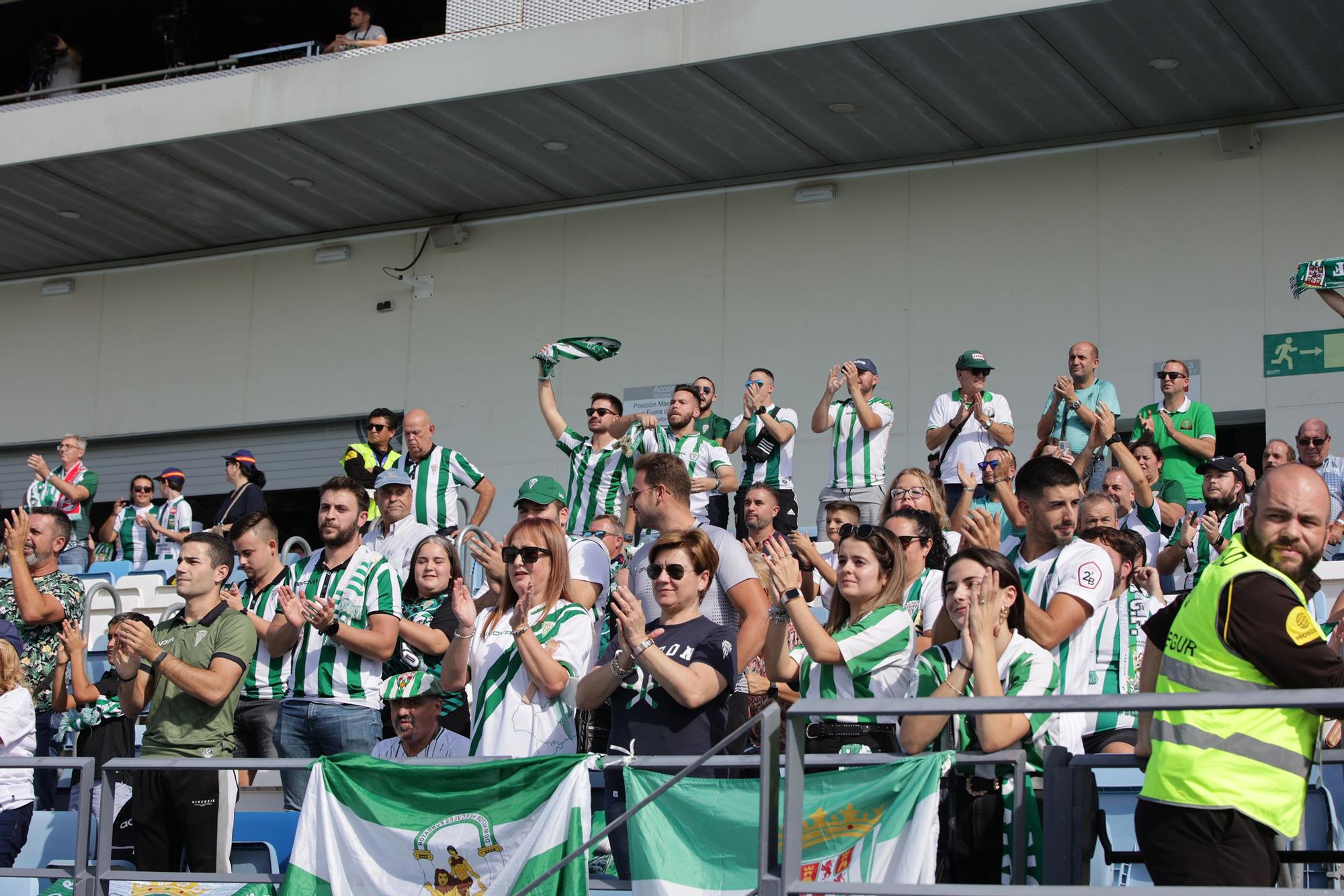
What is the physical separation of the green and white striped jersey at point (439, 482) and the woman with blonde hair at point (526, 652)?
4500 mm

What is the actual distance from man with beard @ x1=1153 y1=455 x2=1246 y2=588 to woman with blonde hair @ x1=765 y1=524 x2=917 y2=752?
380 centimetres

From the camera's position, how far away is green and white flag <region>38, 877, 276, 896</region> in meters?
5.46

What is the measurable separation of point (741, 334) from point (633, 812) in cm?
1049

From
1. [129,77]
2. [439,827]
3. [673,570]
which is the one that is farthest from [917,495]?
[129,77]

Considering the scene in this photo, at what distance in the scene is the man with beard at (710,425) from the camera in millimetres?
10680

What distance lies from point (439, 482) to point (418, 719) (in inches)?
167

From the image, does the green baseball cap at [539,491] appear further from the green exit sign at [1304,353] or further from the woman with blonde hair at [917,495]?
the green exit sign at [1304,353]

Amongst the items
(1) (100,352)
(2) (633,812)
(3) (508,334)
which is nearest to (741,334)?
(3) (508,334)

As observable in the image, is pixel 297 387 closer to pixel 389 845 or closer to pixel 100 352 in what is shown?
pixel 100 352

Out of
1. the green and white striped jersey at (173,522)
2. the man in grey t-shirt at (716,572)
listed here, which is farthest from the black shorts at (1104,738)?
the green and white striped jersey at (173,522)

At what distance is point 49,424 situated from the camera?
1791 cm

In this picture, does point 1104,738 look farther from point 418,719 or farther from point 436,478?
point 436,478

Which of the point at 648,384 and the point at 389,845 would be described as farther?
the point at 648,384

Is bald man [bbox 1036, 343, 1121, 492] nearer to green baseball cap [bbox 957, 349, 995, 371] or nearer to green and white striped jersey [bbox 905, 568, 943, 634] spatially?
green baseball cap [bbox 957, 349, 995, 371]
